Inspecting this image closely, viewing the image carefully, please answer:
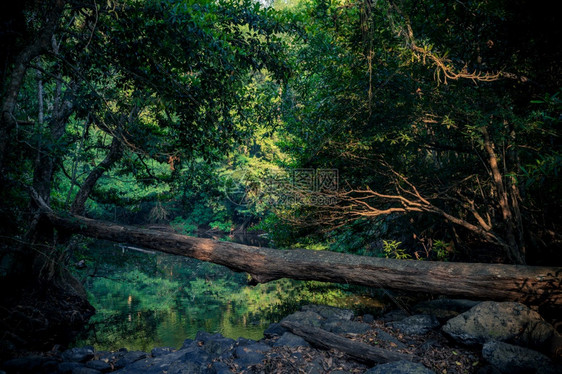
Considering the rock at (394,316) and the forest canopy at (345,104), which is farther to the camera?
the rock at (394,316)

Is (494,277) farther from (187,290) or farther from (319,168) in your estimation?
(187,290)

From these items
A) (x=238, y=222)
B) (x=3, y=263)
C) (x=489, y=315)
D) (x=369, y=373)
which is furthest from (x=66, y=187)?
(x=238, y=222)

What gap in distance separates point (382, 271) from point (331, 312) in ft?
5.95

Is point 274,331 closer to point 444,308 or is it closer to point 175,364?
point 175,364

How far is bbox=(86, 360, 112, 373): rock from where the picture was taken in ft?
13.5

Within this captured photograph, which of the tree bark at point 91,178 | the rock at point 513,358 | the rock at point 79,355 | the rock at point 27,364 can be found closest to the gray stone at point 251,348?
the rock at point 79,355

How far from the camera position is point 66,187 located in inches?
514

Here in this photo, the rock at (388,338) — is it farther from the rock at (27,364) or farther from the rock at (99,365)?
the rock at (27,364)

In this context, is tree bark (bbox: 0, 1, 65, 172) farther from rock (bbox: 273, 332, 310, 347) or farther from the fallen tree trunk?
rock (bbox: 273, 332, 310, 347)

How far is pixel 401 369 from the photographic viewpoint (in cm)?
307

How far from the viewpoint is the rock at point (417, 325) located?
477 centimetres

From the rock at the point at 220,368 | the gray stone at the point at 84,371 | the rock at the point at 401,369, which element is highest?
the rock at the point at 401,369

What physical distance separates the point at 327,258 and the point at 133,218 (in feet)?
77.2

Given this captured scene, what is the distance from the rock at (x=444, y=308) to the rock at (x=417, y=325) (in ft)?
1.04
